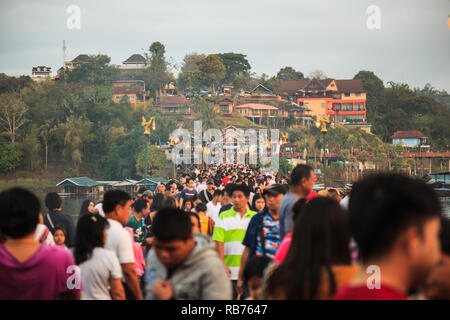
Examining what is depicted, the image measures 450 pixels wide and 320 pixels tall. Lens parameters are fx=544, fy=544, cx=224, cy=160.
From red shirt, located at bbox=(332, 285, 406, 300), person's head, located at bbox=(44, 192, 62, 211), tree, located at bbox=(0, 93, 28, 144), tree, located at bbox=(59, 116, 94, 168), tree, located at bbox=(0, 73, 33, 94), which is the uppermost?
tree, located at bbox=(0, 73, 33, 94)

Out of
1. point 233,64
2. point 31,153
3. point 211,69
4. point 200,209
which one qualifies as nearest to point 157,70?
point 211,69

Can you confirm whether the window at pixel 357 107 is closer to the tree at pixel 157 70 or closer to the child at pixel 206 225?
the tree at pixel 157 70

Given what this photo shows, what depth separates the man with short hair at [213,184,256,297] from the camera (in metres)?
5.69

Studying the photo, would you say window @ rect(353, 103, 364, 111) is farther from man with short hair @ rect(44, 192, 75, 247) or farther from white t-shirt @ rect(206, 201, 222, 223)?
man with short hair @ rect(44, 192, 75, 247)

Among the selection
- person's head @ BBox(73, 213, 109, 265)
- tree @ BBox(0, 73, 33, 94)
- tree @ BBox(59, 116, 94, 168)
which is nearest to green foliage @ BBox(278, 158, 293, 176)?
tree @ BBox(59, 116, 94, 168)

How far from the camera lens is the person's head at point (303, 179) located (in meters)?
4.71

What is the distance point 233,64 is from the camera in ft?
305

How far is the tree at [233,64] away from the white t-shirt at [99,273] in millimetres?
88817

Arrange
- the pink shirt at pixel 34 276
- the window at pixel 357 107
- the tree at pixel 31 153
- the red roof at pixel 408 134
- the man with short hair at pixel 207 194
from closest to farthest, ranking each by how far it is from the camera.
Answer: the pink shirt at pixel 34 276 → the man with short hair at pixel 207 194 → the tree at pixel 31 153 → the red roof at pixel 408 134 → the window at pixel 357 107

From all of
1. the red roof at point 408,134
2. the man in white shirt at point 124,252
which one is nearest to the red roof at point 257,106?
the red roof at point 408,134

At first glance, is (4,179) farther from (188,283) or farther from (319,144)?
(188,283)

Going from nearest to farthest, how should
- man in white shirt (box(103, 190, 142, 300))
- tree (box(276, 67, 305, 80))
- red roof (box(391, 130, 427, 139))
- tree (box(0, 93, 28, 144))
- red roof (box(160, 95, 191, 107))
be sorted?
1. man in white shirt (box(103, 190, 142, 300))
2. tree (box(0, 93, 28, 144))
3. red roof (box(391, 130, 427, 139))
4. red roof (box(160, 95, 191, 107))
5. tree (box(276, 67, 305, 80))

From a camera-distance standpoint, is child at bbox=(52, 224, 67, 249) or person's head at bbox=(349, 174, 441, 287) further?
child at bbox=(52, 224, 67, 249)

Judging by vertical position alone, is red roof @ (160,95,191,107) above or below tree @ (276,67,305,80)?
below
